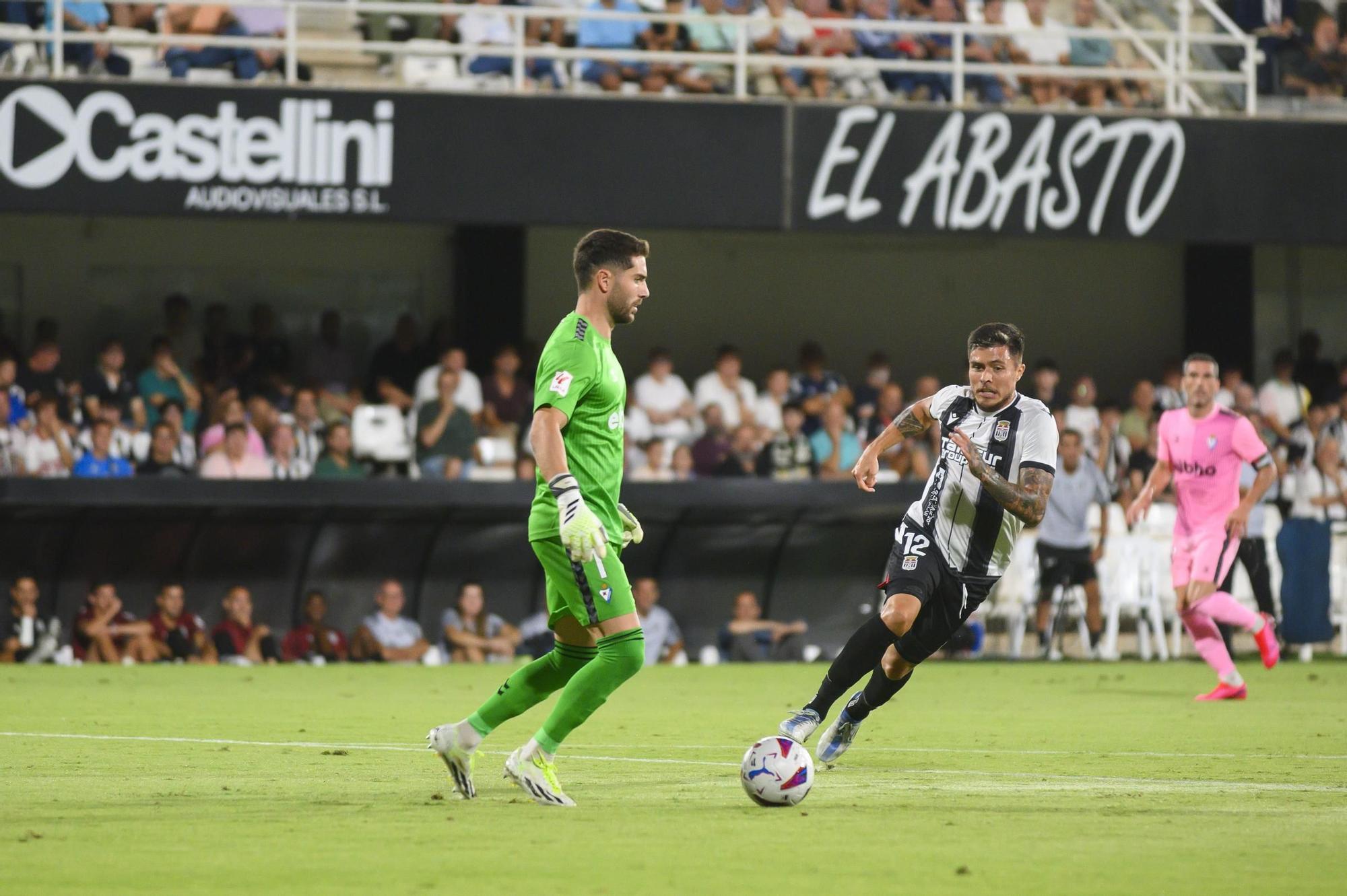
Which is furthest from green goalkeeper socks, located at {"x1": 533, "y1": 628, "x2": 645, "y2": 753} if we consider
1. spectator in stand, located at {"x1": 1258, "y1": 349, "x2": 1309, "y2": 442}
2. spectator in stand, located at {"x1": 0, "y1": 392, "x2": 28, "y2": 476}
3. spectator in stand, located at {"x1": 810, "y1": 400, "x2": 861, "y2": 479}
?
spectator in stand, located at {"x1": 1258, "y1": 349, "x2": 1309, "y2": 442}

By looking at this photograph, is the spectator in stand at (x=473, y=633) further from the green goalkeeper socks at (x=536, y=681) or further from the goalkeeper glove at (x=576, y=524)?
the goalkeeper glove at (x=576, y=524)

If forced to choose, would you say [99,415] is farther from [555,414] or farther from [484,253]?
[555,414]

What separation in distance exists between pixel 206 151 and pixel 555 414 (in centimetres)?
1206

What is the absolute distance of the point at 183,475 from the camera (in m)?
18.3

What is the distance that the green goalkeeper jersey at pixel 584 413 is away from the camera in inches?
307

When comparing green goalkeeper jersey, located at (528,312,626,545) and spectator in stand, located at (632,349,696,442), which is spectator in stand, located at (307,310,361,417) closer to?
spectator in stand, located at (632,349,696,442)

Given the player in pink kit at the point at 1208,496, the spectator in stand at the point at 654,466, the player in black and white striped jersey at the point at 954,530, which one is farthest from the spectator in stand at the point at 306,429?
the player in black and white striped jersey at the point at 954,530

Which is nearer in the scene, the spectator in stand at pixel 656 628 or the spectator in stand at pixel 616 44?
the spectator in stand at pixel 656 628

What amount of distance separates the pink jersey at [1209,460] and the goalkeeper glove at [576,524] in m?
8.12

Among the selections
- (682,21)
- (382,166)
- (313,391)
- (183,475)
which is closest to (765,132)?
(682,21)

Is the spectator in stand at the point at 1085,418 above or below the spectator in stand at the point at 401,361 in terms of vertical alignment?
below

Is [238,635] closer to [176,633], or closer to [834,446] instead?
[176,633]

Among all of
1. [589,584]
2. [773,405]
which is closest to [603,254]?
[589,584]

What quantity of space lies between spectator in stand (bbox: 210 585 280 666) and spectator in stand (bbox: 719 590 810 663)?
4345 millimetres
